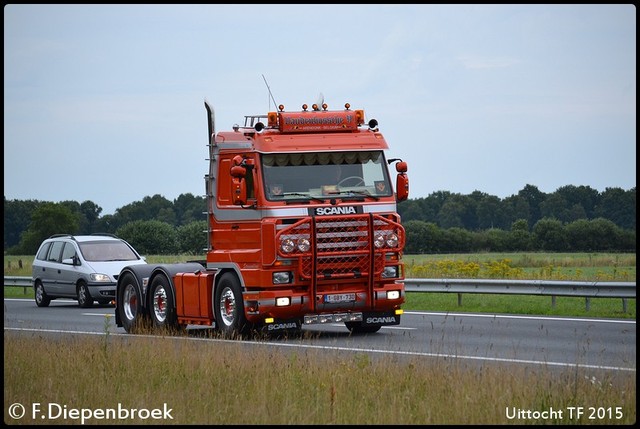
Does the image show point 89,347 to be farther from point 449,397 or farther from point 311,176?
point 449,397

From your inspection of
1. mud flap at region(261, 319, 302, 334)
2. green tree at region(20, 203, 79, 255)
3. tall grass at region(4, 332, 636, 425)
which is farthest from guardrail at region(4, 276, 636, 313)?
green tree at region(20, 203, 79, 255)

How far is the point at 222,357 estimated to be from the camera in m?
14.6

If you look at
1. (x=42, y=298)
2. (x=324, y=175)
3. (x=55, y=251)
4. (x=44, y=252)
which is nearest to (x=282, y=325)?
(x=324, y=175)

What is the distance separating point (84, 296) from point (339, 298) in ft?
42.9

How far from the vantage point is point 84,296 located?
31016mm

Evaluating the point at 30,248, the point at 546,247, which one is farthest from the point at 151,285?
the point at 30,248

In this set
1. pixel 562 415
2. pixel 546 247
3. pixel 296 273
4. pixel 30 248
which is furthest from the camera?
pixel 30 248

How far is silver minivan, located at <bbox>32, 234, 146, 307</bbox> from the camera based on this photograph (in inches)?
1212

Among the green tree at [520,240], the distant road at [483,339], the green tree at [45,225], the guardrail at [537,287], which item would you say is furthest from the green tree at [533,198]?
the distant road at [483,339]

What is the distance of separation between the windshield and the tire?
1.62 m

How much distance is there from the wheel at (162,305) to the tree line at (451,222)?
111ft

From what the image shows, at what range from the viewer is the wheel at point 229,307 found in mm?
19500

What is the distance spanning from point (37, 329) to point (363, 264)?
6.77 m

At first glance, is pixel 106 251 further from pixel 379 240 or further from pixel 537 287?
pixel 379 240
